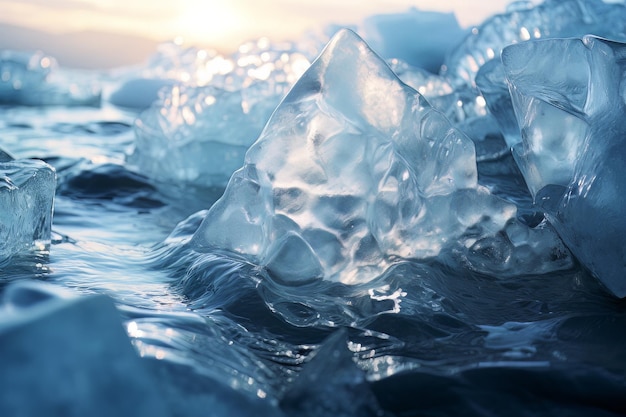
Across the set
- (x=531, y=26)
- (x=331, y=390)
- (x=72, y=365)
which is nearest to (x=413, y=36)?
(x=531, y=26)

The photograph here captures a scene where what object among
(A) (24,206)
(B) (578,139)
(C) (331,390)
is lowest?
(A) (24,206)

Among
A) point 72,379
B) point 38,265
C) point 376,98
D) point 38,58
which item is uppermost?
point 376,98

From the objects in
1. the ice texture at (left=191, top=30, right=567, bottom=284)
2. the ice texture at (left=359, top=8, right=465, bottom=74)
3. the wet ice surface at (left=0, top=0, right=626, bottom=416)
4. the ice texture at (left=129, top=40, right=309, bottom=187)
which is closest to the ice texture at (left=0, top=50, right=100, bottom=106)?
the ice texture at (left=359, top=8, right=465, bottom=74)

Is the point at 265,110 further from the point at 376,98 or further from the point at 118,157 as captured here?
the point at 376,98

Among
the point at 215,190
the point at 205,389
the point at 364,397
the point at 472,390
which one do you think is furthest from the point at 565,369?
the point at 215,190

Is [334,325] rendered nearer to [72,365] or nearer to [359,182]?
[359,182]
